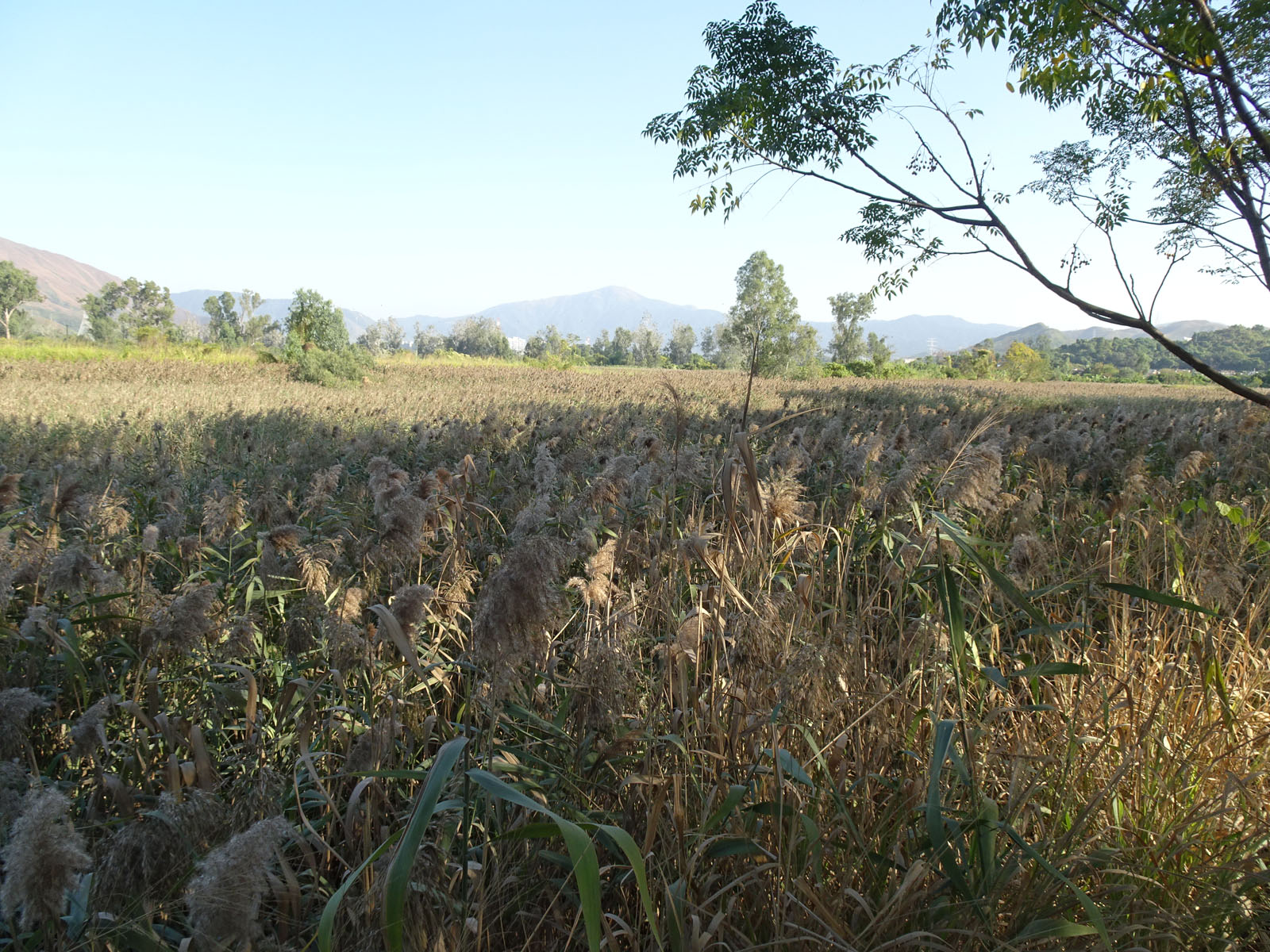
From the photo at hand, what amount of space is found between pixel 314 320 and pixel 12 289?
94.2m

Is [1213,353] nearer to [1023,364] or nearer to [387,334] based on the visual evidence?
[1023,364]

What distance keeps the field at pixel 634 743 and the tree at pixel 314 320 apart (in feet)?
101

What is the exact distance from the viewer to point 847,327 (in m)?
92.0

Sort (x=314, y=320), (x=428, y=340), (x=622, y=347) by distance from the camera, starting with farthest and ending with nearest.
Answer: (x=622, y=347) < (x=428, y=340) < (x=314, y=320)

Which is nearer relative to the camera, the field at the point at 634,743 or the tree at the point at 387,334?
the field at the point at 634,743

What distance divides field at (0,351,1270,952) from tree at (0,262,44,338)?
4678 inches

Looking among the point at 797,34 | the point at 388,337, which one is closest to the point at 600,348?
the point at 388,337

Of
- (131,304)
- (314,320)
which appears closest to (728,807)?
(314,320)

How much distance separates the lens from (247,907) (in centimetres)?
103

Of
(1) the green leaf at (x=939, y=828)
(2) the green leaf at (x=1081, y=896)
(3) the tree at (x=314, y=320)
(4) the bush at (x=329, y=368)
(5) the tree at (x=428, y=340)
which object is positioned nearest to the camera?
(2) the green leaf at (x=1081, y=896)

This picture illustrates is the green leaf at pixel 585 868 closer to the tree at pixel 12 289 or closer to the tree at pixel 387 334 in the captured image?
the tree at pixel 12 289

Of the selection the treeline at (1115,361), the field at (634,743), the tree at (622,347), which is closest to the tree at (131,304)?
the tree at (622,347)

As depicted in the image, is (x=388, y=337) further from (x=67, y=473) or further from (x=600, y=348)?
(x=67, y=473)

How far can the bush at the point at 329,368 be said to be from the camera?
839 inches
